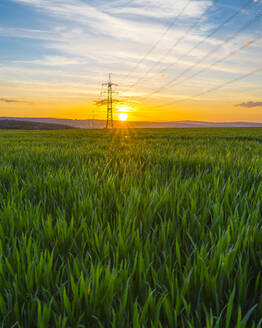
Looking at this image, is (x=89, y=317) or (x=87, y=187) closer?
(x=89, y=317)

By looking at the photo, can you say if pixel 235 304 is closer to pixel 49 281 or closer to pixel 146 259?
pixel 146 259

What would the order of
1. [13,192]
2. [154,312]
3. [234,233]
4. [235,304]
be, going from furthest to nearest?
[13,192] → [234,233] → [235,304] → [154,312]

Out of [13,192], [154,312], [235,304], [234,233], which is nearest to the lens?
[154,312]

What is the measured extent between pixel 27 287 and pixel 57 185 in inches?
51.8

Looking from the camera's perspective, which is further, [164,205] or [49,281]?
[164,205]

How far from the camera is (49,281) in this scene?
83 cm

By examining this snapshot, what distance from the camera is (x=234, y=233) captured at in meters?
1.11

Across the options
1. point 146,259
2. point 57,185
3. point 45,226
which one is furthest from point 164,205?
point 57,185

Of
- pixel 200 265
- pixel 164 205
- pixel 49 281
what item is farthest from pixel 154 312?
pixel 164 205

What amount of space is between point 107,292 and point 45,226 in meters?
0.58

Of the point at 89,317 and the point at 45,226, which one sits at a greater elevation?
the point at 45,226

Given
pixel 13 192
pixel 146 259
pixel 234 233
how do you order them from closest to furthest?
1. pixel 146 259
2. pixel 234 233
3. pixel 13 192

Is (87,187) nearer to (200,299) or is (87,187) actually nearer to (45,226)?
(45,226)

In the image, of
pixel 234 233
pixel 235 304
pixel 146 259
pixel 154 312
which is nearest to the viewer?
pixel 154 312
